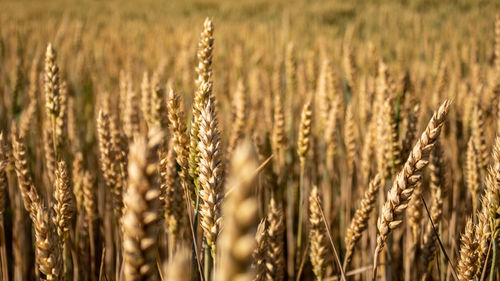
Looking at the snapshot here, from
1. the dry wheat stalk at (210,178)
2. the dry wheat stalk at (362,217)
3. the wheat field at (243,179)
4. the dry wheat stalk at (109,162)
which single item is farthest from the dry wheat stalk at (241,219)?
the dry wheat stalk at (109,162)

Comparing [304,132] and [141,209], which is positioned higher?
[304,132]

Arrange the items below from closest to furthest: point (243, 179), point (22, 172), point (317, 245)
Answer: point (243, 179) < point (22, 172) < point (317, 245)

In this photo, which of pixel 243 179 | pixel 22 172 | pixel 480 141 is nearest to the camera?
pixel 243 179

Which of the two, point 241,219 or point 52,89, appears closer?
point 241,219

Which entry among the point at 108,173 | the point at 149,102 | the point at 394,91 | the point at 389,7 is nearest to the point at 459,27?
the point at 389,7

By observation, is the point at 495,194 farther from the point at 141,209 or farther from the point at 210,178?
the point at 141,209

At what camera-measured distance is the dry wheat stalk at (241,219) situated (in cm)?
29

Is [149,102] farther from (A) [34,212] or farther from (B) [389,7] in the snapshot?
(B) [389,7]

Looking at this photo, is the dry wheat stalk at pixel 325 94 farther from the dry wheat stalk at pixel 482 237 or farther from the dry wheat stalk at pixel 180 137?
the dry wheat stalk at pixel 180 137

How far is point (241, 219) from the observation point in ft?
0.97

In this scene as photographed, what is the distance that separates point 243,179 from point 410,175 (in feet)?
1.40

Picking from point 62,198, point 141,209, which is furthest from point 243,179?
point 62,198

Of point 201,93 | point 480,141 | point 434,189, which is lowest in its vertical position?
point 434,189

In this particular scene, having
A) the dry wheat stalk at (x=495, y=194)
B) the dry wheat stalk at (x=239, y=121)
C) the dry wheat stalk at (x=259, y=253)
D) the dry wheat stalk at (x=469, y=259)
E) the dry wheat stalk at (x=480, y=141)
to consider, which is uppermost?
the dry wheat stalk at (x=239, y=121)
